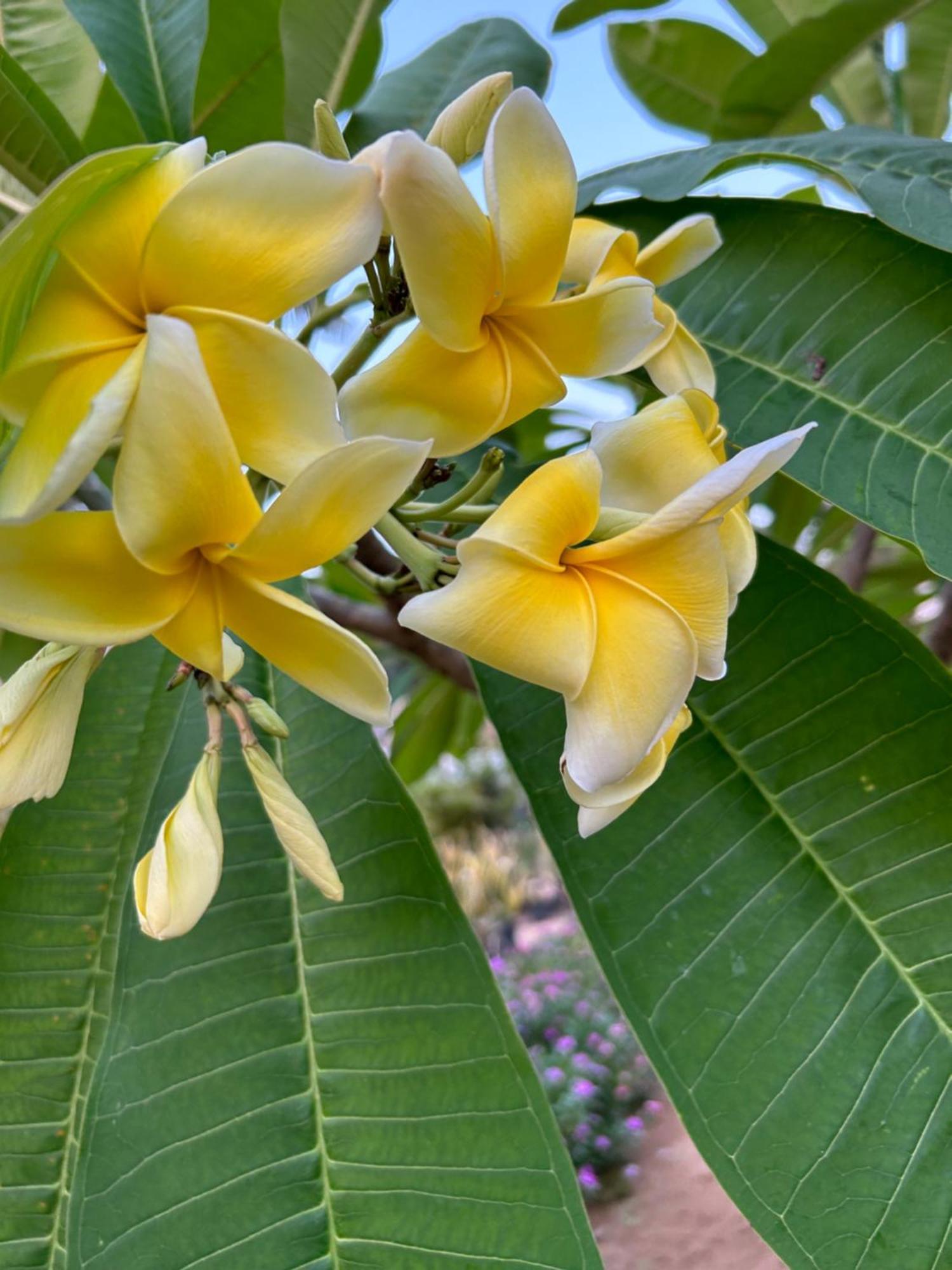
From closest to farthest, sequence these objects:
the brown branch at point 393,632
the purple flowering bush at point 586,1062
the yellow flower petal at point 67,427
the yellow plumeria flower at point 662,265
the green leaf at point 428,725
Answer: the yellow flower petal at point 67,427, the yellow plumeria flower at point 662,265, the brown branch at point 393,632, the green leaf at point 428,725, the purple flowering bush at point 586,1062

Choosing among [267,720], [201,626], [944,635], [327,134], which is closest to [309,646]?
[201,626]

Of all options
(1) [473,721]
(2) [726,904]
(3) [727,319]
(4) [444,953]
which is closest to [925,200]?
(3) [727,319]

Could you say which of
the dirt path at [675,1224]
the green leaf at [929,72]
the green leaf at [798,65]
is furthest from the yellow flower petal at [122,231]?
the dirt path at [675,1224]

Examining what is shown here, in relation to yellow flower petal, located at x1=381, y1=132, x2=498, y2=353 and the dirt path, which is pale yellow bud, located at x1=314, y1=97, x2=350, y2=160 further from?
the dirt path

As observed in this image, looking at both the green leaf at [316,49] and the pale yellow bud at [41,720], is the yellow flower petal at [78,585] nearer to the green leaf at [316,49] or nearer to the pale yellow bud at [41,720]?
the pale yellow bud at [41,720]

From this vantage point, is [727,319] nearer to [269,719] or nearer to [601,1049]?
[269,719]

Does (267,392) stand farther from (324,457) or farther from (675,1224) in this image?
(675,1224)

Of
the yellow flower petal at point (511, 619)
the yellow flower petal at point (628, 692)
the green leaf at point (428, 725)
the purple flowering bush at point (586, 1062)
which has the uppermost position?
the yellow flower petal at point (511, 619)
